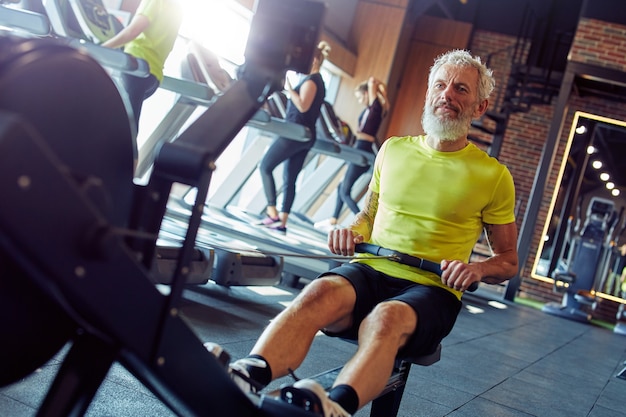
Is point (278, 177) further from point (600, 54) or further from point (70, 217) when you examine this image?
point (70, 217)

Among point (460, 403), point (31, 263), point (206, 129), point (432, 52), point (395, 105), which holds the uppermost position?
point (432, 52)

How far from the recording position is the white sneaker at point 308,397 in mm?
1547

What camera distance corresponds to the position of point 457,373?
152 inches

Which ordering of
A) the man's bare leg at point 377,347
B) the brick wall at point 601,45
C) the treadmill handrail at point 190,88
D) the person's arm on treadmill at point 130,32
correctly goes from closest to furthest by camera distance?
the man's bare leg at point 377,347 < the person's arm on treadmill at point 130,32 < the treadmill handrail at point 190,88 < the brick wall at point 601,45

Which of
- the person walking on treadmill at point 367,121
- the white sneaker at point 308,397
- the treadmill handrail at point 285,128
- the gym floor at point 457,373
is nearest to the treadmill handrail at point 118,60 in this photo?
the gym floor at point 457,373

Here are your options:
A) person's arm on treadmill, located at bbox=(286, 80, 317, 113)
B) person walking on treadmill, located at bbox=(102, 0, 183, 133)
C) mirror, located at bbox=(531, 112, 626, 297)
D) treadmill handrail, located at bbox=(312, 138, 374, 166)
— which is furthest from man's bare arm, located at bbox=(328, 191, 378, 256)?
mirror, located at bbox=(531, 112, 626, 297)

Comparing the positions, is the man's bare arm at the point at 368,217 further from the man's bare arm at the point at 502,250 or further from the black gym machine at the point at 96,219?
the black gym machine at the point at 96,219

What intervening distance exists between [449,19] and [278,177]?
381 centimetres

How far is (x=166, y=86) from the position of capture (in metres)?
5.10

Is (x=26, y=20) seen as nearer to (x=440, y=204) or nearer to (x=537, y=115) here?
(x=440, y=204)

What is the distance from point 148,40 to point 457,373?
7.62 feet

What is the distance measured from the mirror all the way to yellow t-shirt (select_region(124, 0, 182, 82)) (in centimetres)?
688

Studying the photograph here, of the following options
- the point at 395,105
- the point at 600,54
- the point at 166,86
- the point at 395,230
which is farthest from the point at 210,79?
the point at 395,105

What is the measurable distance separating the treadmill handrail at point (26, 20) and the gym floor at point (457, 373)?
147cm
